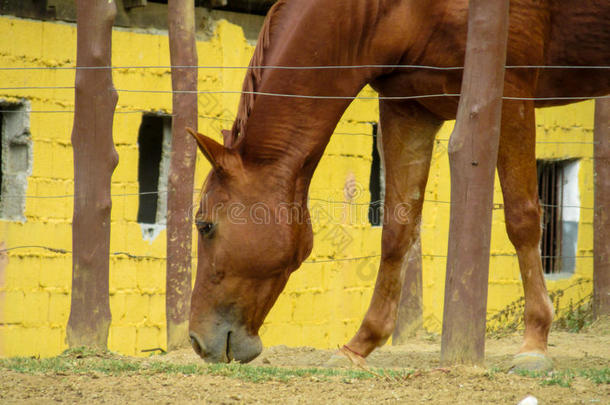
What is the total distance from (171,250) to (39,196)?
1.59 m

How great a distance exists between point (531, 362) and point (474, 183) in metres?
1.15

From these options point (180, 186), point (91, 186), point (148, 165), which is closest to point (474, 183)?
point (91, 186)

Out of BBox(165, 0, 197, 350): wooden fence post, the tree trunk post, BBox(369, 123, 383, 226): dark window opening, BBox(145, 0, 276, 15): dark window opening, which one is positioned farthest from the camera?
BBox(369, 123, 383, 226): dark window opening

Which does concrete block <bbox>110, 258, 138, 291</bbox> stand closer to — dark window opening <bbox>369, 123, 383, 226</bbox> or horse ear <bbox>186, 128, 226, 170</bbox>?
dark window opening <bbox>369, 123, 383, 226</bbox>

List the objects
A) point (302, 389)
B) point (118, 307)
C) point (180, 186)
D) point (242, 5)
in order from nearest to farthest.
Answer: point (302, 389) < point (180, 186) < point (118, 307) < point (242, 5)

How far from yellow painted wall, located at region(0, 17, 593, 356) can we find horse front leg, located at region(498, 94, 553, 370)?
421 cm

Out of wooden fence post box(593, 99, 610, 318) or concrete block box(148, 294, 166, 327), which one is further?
concrete block box(148, 294, 166, 327)

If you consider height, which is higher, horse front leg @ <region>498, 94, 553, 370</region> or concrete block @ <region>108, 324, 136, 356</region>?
horse front leg @ <region>498, 94, 553, 370</region>

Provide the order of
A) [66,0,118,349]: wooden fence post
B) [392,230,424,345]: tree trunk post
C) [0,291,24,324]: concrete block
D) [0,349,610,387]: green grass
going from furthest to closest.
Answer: [0,291,24,324]: concrete block
[392,230,424,345]: tree trunk post
[66,0,118,349]: wooden fence post
[0,349,610,387]: green grass

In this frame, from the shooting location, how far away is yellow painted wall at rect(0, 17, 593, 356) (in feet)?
24.6

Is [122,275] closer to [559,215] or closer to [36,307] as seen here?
[36,307]

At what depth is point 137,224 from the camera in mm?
8016

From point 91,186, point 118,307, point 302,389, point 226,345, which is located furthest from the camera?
point 118,307

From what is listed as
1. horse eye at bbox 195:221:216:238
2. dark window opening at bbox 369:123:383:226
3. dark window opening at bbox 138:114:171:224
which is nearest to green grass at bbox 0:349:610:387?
horse eye at bbox 195:221:216:238
